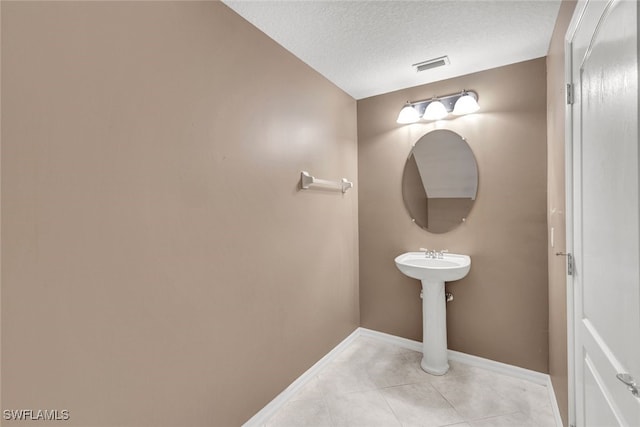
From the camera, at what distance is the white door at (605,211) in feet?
2.38

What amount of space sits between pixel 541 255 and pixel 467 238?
51 centimetres

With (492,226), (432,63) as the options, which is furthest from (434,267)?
(432,63)

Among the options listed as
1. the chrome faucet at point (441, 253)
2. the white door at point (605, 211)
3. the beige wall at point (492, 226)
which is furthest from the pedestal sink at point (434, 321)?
the white door at point (605, 211)

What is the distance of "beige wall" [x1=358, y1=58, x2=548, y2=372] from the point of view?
2162 mm

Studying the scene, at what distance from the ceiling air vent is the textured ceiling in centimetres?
4

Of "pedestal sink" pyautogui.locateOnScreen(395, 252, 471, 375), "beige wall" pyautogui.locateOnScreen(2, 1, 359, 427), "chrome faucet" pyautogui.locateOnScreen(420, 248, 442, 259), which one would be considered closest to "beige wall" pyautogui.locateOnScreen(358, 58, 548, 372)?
"chrome faucet" pyautogui.locateOnScreen(420, 248, 442, 259)

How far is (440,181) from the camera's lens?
2.55 metres

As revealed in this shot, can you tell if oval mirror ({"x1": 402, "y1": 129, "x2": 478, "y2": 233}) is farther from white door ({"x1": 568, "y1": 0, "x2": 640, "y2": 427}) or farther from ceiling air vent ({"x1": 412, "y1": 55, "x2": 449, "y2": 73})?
white door ({"x1": 568, "y1": 0, "x2": 640, "y2": 427})

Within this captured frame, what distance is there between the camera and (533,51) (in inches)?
80.9

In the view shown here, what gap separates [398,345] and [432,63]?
8.10 ft

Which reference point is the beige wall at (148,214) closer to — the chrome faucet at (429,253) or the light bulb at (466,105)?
the chrome faucet at (429,253)

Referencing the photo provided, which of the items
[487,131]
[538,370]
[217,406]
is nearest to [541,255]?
[538,370]

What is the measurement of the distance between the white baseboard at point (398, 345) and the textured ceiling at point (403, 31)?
2.36 m

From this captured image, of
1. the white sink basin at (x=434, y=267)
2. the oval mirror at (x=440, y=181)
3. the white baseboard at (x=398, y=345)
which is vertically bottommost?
the white baseboard at (x=398, y=345)
